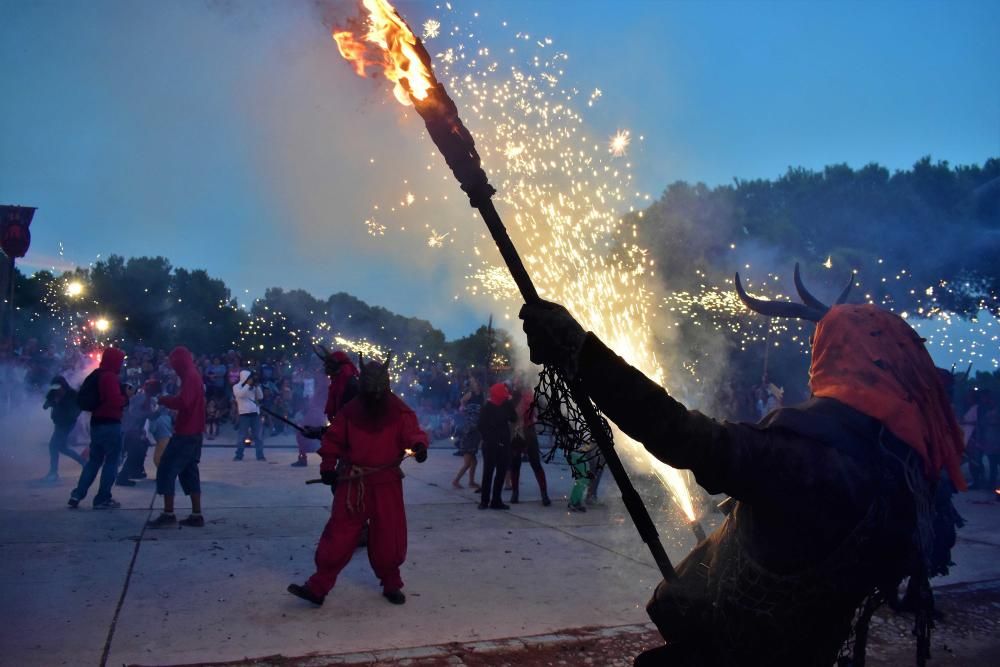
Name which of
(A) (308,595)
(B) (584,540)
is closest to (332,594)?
(A) (308,595)

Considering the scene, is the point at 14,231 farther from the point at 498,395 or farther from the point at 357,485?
the point at 357,485

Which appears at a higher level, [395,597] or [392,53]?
[392,53]

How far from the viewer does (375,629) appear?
5.29 metres

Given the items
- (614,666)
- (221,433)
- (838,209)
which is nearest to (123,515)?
(614,666)

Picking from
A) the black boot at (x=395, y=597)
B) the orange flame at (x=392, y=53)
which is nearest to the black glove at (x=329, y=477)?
the black boot at (x=395, y=597)

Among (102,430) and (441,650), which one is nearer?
(441,650)

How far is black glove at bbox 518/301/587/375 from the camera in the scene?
175cm

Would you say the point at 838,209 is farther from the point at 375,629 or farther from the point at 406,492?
the point at 375,629

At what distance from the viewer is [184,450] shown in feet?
27.1

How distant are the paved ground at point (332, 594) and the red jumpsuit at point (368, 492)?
0.32 metres

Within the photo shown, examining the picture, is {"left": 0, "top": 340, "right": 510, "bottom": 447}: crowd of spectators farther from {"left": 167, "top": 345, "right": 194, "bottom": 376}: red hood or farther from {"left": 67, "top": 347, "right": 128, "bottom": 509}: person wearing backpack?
{"left": 167, "top": 345, "right": 194, "bottom": 376}: red hood

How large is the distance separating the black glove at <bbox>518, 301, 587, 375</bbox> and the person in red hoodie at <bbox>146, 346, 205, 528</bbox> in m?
7.43

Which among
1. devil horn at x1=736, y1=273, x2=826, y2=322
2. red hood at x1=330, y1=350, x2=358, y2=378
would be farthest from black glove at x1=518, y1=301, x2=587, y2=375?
red hood at x1=330, y1=350, x2=358, y2=378

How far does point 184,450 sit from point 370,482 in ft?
10.7
